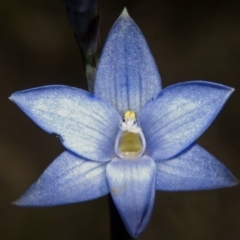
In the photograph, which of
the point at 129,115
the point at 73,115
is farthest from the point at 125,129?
the point at 73,115

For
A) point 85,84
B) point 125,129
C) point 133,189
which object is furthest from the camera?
point 85,84

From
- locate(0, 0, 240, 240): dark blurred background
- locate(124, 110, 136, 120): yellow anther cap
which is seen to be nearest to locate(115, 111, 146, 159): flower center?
locate(124, 110, 136, 120): yellow anther cap

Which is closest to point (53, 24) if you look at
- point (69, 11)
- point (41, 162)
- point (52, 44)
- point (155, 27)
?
point (52, 44)

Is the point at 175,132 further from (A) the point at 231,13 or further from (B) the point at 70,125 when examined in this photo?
(A) the point at 231,13

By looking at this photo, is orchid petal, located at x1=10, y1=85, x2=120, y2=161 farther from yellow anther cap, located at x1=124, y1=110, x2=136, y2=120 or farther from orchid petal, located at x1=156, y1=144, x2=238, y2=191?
orchid petal, located at x1=156, y1=144, x2=238, y2=191

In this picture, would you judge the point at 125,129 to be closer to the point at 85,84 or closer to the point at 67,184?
the point at 67,184

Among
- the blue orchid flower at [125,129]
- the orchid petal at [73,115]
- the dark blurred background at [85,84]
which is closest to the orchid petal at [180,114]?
the blue orchid flower at [125,129]
